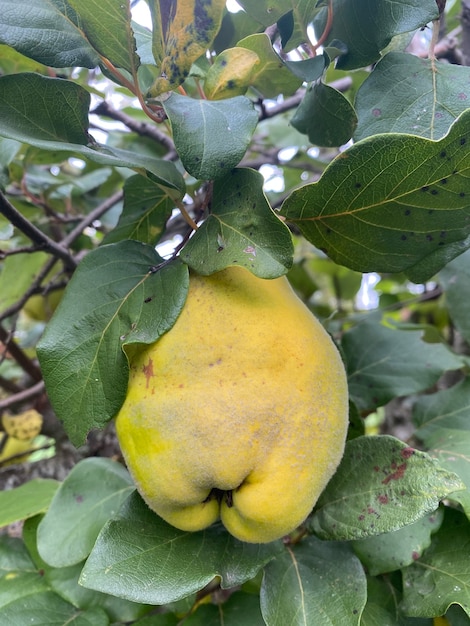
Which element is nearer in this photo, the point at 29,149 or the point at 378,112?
the point at 378,112

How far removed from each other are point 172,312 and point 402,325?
0.72 metres

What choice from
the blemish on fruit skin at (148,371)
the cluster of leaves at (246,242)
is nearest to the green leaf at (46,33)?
the cluster of leaves at (246,242)

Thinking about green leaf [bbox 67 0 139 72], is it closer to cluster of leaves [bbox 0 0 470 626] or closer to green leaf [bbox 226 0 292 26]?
cluster of leaves [bbox 0 0 470 626]

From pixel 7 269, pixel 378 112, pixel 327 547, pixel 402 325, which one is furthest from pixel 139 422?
pixel 7 269

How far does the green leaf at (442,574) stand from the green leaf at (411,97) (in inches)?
19.2

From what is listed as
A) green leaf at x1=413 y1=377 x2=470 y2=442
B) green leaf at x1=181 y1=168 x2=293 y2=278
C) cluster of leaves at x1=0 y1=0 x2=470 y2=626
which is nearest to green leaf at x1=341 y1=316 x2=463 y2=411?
green leaf at x1=413 y1=377 x2=470 y2=442

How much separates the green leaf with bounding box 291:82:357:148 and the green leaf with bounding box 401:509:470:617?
0.51 metres

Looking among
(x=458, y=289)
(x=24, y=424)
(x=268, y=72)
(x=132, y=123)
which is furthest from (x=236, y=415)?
(x=24, y=424)

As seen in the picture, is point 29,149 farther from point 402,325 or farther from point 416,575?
point 416,575

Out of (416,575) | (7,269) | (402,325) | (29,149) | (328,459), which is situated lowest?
(402,325)

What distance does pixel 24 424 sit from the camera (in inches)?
51.3

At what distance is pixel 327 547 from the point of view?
702mm

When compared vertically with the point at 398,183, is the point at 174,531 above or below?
below

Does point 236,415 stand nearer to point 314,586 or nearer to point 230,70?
point 314,586
